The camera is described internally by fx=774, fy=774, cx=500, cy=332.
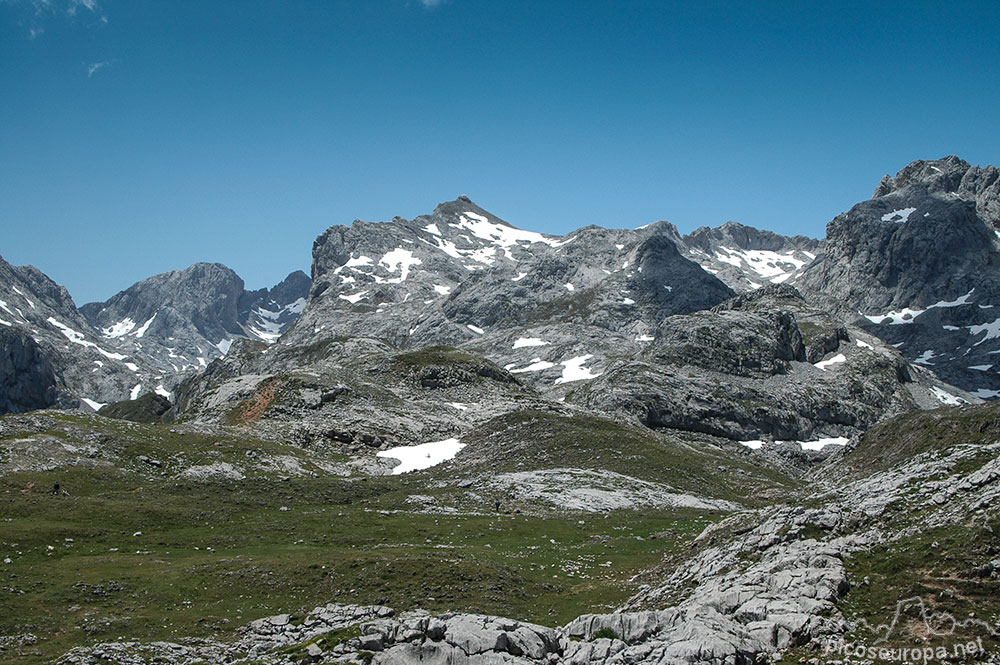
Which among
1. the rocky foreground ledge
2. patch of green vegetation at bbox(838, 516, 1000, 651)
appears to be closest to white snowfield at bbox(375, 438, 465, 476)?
the rocky foreground ledge

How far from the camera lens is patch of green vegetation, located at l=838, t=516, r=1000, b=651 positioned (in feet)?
74.2

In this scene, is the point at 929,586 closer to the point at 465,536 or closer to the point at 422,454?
the point at 465,536


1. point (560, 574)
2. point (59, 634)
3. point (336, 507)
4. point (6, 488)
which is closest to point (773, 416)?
point (336, 507)

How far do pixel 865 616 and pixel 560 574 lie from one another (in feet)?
70.5

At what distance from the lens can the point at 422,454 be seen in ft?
319

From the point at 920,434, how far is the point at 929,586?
2382 inches

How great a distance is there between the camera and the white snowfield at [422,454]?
93.3m

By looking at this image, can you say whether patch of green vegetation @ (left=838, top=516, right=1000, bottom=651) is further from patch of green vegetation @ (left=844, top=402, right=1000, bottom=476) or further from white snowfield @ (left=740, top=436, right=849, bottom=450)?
white snowfield @ (left=740, top=436, right=849, bottom=450)

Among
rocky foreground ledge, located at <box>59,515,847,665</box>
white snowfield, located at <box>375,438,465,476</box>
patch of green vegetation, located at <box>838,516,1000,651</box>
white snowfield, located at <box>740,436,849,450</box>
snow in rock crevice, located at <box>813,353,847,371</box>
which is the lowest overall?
rocky foreground ledge, located at <box>59,515,847,665</box>

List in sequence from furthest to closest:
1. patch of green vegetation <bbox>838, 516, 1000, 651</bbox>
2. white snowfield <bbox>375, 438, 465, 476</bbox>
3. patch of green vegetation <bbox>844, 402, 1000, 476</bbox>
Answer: white snowfield <bbox>375, 438, 465, 476</bbox>
patch of green vegetation <bbox>844, 402, 1000, 476</bbox>
patch of green vegetation <bbox>838, 516, 1000, 651</bbox>

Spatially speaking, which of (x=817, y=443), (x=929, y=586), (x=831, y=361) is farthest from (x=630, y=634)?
(x=831, y=361)

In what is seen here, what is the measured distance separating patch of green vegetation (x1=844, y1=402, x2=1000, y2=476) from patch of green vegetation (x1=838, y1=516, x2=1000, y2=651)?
3921 centimetres

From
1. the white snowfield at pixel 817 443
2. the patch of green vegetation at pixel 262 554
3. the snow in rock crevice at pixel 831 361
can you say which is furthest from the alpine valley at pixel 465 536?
the snow in rock crevice at pixel 831 361

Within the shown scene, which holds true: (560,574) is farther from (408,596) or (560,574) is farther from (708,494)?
(708,494)
